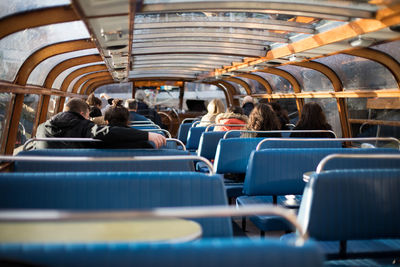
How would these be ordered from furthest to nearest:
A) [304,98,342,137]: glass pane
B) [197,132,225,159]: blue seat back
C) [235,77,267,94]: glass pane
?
[235,77,267,94]: glass pane
[304,98,342,137]: glass pane
[197,132,225,159]: blue seat back

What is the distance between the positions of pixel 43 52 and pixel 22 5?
2.42m

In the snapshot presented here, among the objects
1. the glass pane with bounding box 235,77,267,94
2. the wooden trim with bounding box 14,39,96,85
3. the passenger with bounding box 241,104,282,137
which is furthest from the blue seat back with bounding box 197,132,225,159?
the glass pane with bounding box 235,77,267,94

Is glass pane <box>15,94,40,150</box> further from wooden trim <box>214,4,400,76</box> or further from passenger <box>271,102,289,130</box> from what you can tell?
passenger <box>271,102,289,130</box>

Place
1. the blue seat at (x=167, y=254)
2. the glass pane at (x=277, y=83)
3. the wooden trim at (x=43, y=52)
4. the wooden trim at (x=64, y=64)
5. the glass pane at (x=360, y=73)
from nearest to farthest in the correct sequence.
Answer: the blue seat at (x=167, y=254) → the wooden trim at (x=43, y=52) → the glass pane at (x=360, y=73) → the wooden trim at (x=64, y=64) → the glass pane at (x=277, y=83)

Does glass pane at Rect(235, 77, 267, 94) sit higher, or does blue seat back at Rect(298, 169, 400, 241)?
glass pane at Rect(235, 77, 267, 94)

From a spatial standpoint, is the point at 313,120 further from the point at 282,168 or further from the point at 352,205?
the point at 352,205

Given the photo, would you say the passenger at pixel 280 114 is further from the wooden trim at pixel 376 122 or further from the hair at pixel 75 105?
the hair at pixel 75 105

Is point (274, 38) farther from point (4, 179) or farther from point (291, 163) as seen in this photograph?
point (4, 179)

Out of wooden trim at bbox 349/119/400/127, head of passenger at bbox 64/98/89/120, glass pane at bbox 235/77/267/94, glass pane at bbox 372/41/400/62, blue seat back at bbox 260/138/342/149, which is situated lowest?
blue seat back at bbox 260/138/342/149

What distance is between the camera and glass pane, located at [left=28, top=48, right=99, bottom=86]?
297 inches

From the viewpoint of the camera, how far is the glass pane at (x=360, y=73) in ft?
22.5

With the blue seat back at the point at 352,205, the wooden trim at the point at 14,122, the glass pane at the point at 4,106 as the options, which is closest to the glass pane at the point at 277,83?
the wooden trim at the point at 14,122

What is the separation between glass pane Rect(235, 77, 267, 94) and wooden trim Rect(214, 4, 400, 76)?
5799 millimetres

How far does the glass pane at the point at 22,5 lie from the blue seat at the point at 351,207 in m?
2.82
